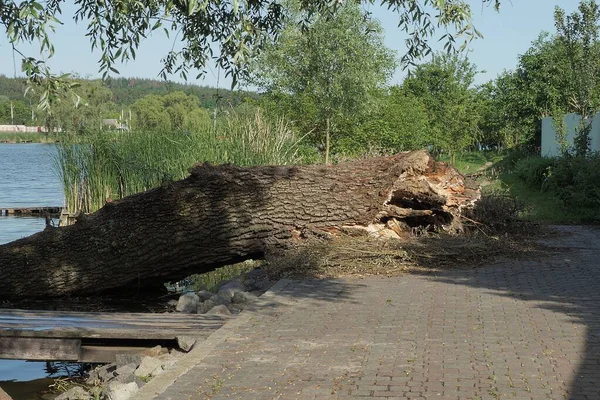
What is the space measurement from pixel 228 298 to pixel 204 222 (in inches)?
66.6

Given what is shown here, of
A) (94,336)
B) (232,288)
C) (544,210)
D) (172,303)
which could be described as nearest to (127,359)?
(94,336)

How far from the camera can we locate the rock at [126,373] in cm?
689

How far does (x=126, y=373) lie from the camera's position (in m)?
7.10

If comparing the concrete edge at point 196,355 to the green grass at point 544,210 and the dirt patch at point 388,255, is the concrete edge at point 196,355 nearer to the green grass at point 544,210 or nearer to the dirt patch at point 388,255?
the dirt patch at point 388,255

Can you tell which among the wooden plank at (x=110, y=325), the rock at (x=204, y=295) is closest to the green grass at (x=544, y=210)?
the rock at (x=204, y=295)

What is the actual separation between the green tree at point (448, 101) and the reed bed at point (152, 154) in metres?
23.6

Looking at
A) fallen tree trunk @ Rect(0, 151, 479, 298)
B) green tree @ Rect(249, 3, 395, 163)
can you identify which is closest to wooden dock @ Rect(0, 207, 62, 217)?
green tree @ Rect(249, 3, 395, 163)

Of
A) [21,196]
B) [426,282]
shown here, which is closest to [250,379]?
[426,282]

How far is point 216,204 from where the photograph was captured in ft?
38.3

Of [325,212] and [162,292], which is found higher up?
[325,212]

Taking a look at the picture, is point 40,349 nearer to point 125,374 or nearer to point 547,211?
point 125,374

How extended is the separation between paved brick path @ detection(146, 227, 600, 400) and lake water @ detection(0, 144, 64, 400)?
106 inches

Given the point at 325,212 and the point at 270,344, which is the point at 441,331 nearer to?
the point at 270,344

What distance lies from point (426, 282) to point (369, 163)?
10.0ft
